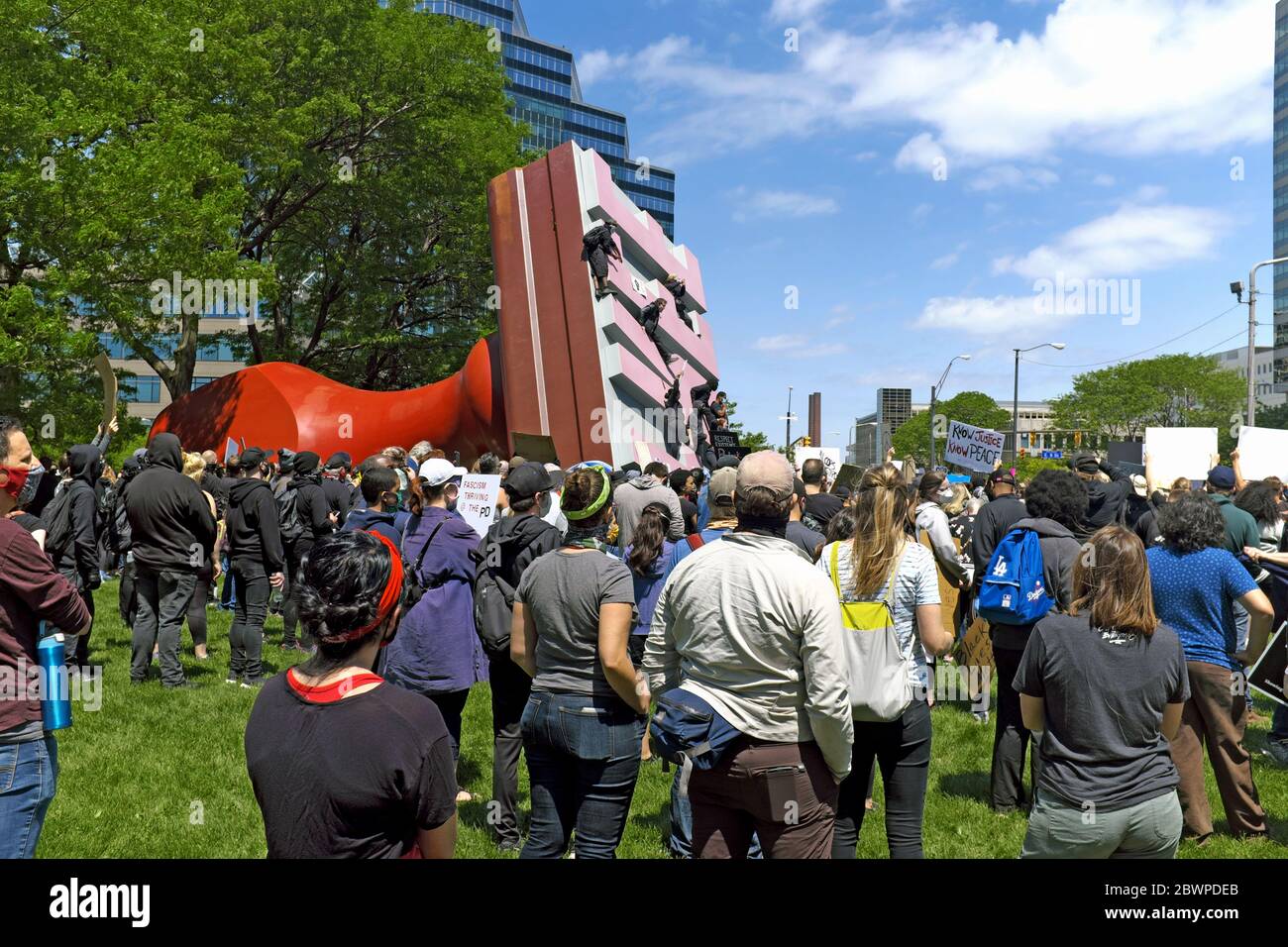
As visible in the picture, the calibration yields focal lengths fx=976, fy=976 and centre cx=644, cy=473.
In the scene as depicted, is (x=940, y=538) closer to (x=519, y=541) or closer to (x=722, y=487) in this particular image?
(x=722, y=487)

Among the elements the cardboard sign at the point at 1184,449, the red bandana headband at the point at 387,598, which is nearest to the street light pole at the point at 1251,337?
the cardboard sign at the point at 1184,449

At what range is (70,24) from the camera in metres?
18.8

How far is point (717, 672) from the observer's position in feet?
10.0

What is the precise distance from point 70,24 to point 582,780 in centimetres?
2102

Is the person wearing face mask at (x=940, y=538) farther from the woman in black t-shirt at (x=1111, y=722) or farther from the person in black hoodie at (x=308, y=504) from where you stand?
the person in black hoodie at (x=308, y=504)

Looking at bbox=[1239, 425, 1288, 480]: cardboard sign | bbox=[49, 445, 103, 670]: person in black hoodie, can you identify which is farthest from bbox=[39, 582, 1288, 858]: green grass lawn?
bbox=[1239, 425, 1288, 480]: cardboard sign

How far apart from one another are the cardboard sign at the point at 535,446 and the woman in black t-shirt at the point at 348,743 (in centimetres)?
1480

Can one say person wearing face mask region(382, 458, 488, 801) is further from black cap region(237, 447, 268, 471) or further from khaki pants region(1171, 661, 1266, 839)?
black cap region(237, 447, 268, 471)

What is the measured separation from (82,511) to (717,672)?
20.9ft

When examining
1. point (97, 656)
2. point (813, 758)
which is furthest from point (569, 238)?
point (813, 758)

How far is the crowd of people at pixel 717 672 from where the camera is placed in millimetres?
2170

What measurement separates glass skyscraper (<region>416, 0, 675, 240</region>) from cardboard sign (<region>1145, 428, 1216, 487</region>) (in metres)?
79.6

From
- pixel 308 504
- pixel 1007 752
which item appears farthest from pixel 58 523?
pixel 1007 752
